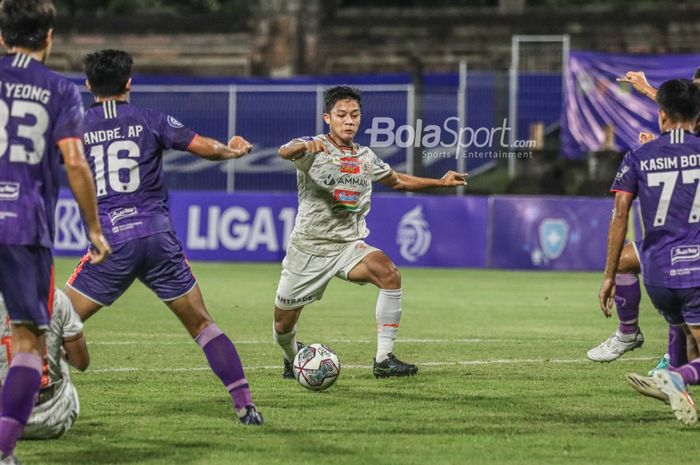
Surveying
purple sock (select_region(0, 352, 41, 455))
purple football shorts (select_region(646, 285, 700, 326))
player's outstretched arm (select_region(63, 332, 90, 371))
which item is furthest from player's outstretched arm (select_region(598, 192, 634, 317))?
purple sock (select_region(0, 352, 41, 455))

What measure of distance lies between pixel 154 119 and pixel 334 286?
39.7 ft

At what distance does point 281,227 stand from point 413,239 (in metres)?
2.36

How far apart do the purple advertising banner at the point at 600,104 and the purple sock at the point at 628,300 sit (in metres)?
15.2

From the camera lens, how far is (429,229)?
2294 centimetres

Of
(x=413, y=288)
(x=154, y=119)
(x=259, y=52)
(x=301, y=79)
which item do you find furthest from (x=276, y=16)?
(x=154, y=119)

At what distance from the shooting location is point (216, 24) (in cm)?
3891

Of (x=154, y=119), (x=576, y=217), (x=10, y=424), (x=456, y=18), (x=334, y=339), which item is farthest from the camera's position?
(x=456, y=18)

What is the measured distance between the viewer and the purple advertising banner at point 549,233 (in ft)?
72.6

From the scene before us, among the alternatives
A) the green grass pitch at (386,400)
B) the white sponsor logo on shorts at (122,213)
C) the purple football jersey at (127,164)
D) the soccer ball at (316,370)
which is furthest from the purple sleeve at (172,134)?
the soccer ball at (316,370)

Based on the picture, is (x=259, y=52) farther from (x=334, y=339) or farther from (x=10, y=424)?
(x=10, y=424)

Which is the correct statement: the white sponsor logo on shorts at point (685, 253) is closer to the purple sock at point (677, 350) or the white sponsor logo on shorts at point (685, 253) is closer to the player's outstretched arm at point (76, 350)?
the purple sock at point (677, 350)

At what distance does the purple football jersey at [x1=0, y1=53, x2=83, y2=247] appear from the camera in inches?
248

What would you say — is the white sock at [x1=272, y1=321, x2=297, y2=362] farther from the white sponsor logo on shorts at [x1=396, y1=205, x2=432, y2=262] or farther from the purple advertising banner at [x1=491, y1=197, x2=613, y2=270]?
the white sponsor logo on shorts at [x1=396, y1=205, x2=432, y2=262]

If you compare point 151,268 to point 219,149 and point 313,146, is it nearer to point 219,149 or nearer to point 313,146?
point 219,149
